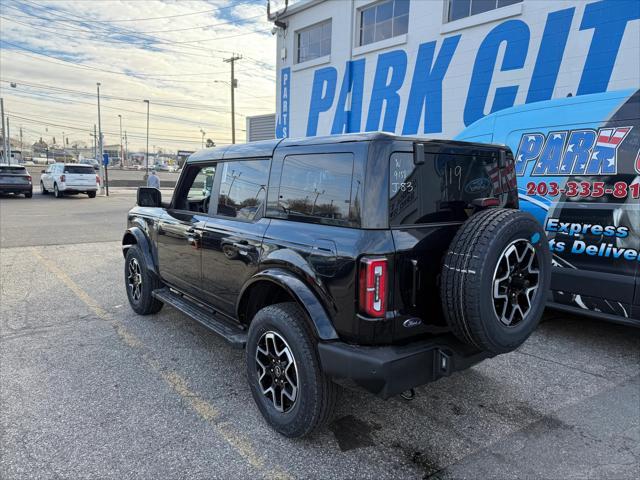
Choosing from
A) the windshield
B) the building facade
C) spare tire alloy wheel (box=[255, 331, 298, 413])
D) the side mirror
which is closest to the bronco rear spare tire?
spare tire alloy wheel (box=[255, 331, 298, 413])

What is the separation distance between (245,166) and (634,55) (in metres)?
7.04

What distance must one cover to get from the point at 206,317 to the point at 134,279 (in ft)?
6.04

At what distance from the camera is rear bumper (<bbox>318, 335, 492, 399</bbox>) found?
7.48 feet

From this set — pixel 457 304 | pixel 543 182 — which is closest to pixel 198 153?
pixel 457 304

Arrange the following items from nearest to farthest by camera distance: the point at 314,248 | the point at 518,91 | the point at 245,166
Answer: the point at 314,248, the point at 245,166, the point at 518,91

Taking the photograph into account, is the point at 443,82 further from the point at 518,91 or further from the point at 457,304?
the point at 457,304

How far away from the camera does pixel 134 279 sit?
16.6 feet

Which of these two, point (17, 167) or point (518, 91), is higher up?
point (518, 91)

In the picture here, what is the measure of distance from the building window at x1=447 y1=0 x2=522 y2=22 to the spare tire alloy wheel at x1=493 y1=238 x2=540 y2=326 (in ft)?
26.5

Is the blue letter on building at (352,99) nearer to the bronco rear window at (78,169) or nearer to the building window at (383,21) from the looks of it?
the building window at (383,21)

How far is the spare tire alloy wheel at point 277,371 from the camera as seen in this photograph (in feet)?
8.85

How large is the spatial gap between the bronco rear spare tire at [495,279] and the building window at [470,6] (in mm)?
8083

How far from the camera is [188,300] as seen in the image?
4.11m

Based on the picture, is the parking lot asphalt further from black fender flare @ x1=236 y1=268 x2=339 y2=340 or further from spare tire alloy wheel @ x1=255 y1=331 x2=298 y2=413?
black fender flare @ x1=236 y1=268 x2=339 y2=340
